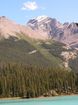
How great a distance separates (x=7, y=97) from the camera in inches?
7520

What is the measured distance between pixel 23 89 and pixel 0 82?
12.9 meters

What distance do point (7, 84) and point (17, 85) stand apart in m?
5.91

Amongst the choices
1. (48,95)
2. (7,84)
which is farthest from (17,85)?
(48,95)

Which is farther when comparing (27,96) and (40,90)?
(40,90)

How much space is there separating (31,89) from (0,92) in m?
16.9

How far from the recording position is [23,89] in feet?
635

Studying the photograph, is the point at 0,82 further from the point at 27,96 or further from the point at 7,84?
the point at 27,96

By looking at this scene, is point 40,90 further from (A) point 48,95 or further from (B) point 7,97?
(B) point 7,97

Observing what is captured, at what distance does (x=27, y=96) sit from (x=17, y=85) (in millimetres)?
12899

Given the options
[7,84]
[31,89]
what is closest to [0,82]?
[7,84]

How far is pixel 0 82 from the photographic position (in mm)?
194250

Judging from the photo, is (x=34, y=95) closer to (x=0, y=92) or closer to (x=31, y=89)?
(x=31, y=89)

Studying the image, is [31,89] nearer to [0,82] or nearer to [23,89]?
[23,89]

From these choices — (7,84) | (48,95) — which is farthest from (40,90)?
(7,84)
